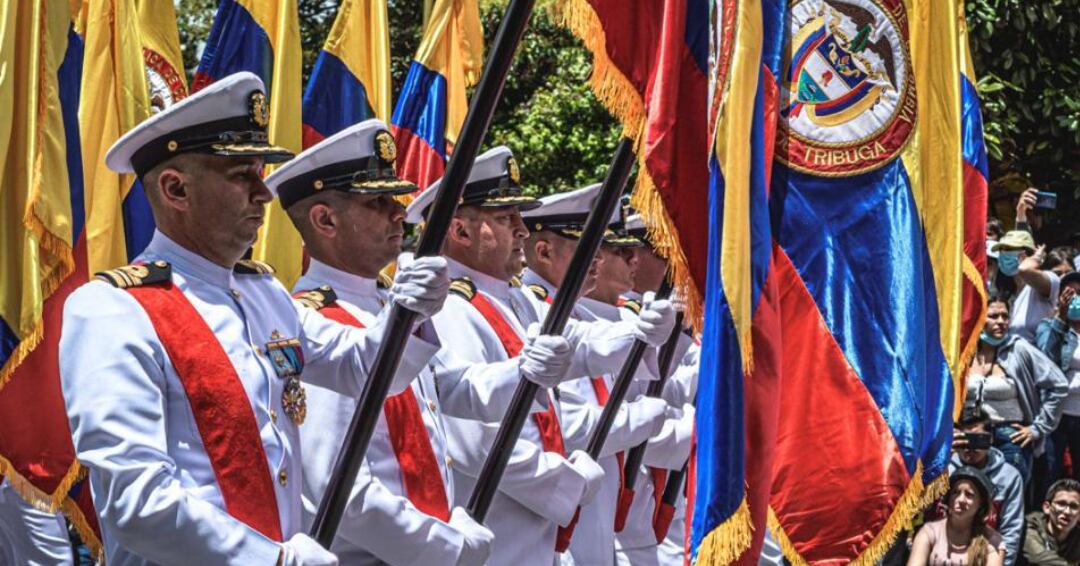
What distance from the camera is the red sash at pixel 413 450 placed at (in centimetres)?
511

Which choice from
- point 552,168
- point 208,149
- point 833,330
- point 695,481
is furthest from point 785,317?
point 552,168

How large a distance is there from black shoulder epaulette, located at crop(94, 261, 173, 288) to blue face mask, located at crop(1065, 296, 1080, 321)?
9393 millimetres

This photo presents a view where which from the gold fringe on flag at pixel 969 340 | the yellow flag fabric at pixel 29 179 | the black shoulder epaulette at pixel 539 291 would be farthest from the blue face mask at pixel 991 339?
the yellow flag fabric at pixel 29 179

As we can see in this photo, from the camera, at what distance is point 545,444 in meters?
6.38

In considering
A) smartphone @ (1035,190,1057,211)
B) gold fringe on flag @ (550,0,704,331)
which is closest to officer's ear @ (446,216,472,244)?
gold fringe on flag @ (550,0,704,331)

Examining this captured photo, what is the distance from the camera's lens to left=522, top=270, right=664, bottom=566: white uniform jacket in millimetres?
Result: 7156

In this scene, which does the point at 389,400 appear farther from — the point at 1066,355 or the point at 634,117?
the point at 1066,355

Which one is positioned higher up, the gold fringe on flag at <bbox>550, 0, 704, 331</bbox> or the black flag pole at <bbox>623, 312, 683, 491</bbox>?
the gold fringe on flag at <bbox>550, 0, 704, 331</bbox>

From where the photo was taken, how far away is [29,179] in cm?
689

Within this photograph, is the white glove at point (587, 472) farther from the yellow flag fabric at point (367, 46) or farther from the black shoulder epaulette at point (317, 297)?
the yellow flag fabric at point (367, 46)

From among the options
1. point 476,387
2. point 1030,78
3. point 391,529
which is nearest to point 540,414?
point 476,387

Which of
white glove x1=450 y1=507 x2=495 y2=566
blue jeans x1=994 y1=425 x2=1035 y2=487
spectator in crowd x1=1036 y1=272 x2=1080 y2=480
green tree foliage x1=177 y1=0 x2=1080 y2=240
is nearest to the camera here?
white glove x1=450 y1=507 x2=495 y2=566

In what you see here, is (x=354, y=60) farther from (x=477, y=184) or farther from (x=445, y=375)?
(x=445, y=375)

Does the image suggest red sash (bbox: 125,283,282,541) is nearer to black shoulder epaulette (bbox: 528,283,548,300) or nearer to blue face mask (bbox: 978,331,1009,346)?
black shoulder epaulette (bbox: 528,283,548,300)
